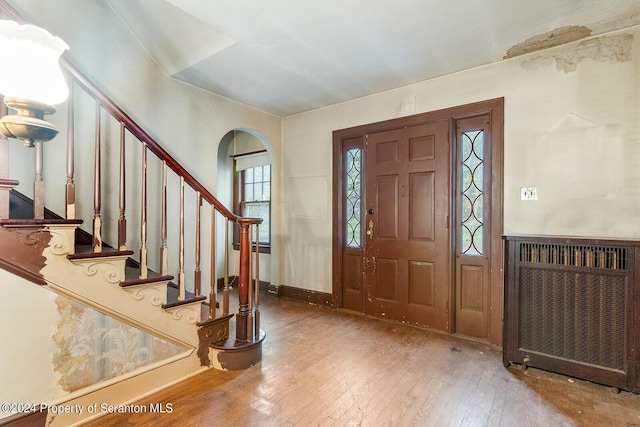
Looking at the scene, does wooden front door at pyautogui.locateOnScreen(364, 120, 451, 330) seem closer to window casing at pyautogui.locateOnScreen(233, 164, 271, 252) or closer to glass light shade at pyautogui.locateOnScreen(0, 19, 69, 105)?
window casing at pyautogui.locateOnScreen(233, 164, 271, 252)

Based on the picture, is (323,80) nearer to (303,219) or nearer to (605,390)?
(303,219)

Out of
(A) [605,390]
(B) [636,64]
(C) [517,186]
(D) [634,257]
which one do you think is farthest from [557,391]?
(B) [636,64]

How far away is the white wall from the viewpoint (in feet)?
7.33

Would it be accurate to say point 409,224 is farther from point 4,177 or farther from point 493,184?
point 4,177

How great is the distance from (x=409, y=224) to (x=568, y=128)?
1.57 m

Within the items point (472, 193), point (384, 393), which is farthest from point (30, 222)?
point (472, 193)

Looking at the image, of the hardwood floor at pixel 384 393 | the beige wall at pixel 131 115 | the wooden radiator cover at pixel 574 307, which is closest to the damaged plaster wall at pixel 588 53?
the wooden radiator cover at pixel 574 307

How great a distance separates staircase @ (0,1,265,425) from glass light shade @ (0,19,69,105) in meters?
0.33

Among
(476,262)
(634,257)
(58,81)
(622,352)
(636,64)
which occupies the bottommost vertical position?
(622,352)

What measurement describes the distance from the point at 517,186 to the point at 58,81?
3.24 meters

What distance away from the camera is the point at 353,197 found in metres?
3.71

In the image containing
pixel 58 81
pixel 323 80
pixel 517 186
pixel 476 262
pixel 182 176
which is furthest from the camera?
pixel 323 80

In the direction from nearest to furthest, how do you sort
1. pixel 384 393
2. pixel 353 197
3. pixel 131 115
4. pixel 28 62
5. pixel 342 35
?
pixel 28 62
pixel 384 393
pixel 342 35
pixel 131 115
pixel 353 197

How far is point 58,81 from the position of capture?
135cm
